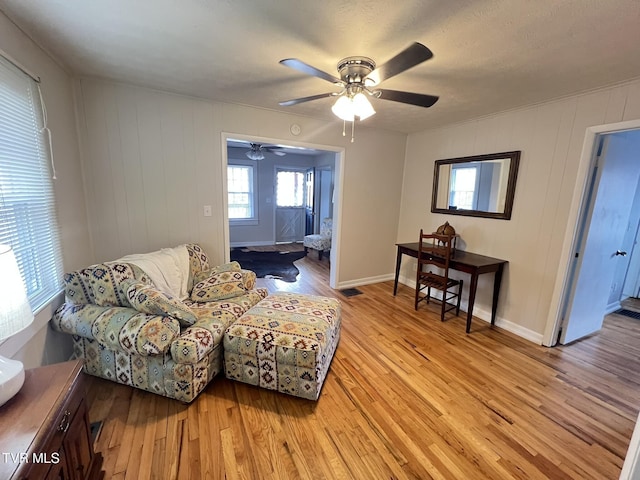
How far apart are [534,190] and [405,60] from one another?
219 cm

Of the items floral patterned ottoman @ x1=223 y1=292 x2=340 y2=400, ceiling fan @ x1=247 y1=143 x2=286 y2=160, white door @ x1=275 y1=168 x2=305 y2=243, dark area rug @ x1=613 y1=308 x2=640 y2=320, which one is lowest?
dark area rug @ x1=613 y1=308 x2=640 y2=320

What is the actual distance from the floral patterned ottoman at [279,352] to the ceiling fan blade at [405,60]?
68.0 inches

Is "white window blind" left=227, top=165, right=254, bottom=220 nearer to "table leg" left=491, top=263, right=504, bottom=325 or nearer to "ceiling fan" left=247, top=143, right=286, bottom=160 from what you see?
"ceiling fan" left=247, top=143, right=286, bottom=160

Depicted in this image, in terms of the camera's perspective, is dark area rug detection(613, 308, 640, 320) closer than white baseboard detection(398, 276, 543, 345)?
No

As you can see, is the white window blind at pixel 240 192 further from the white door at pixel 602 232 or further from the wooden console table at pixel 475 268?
the white door at pixel 602 232

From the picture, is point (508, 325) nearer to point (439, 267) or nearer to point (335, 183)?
point (439, 267)

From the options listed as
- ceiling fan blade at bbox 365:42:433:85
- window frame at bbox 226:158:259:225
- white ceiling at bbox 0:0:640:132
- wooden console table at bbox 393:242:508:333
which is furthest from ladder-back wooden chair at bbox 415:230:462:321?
window frame at bbox 226:158:259:225

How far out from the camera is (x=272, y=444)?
1.54 meters

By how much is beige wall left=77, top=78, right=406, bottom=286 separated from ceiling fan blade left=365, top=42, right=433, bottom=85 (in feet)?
6.12

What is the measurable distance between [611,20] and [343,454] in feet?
8.82

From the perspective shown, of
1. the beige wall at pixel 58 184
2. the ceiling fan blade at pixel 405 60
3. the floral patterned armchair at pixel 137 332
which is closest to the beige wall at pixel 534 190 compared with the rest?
the ceiling fan blade at pixel 405 60

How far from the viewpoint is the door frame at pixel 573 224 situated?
2.27m

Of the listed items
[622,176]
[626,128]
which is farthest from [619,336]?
[626,128]

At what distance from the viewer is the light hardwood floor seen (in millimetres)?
1436
